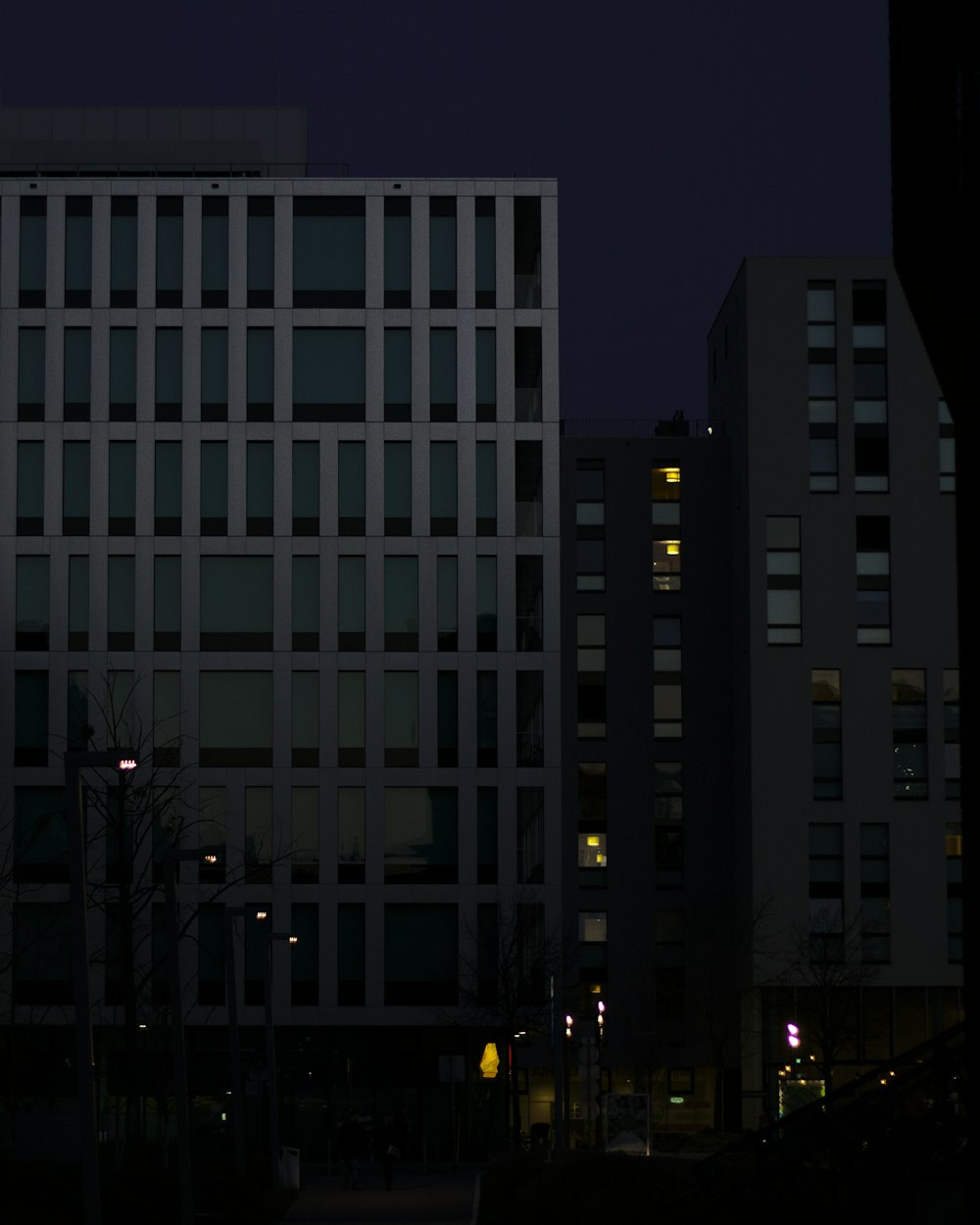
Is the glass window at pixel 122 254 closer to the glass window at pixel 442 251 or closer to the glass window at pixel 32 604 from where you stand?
the glass window at pixel 32 604

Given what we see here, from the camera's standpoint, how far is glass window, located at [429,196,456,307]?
69.4m

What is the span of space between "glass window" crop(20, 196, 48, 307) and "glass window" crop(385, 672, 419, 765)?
17474 millimetres

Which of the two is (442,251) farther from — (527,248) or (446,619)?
(446,619)

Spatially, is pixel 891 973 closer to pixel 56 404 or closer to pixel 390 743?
pixel 390 743

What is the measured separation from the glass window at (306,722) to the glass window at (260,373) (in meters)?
9.16

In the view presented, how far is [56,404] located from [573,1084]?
3439cm

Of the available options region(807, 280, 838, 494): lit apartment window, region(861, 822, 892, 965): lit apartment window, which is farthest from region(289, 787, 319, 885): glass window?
region(807, 280, 838, 494): lit apartment window

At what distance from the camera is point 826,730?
7731 cm

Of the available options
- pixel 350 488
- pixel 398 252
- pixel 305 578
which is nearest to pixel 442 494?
pixel 350 488

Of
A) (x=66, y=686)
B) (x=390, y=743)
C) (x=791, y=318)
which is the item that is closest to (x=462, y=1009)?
(x=390, y=743)

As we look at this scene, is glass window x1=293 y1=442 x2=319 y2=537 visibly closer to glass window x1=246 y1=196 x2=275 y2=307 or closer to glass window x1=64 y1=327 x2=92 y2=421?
glass window x1=246 y1=196 x2=275 y2=307

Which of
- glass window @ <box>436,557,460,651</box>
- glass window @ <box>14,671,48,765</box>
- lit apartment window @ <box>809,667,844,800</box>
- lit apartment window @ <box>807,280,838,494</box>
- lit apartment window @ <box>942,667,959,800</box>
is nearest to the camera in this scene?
glass window @ <box>14,671,48,765</box>

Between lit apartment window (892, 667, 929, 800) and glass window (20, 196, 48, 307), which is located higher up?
glass window (20, 196, 48, 307)

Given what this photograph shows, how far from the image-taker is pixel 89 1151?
914 inches
